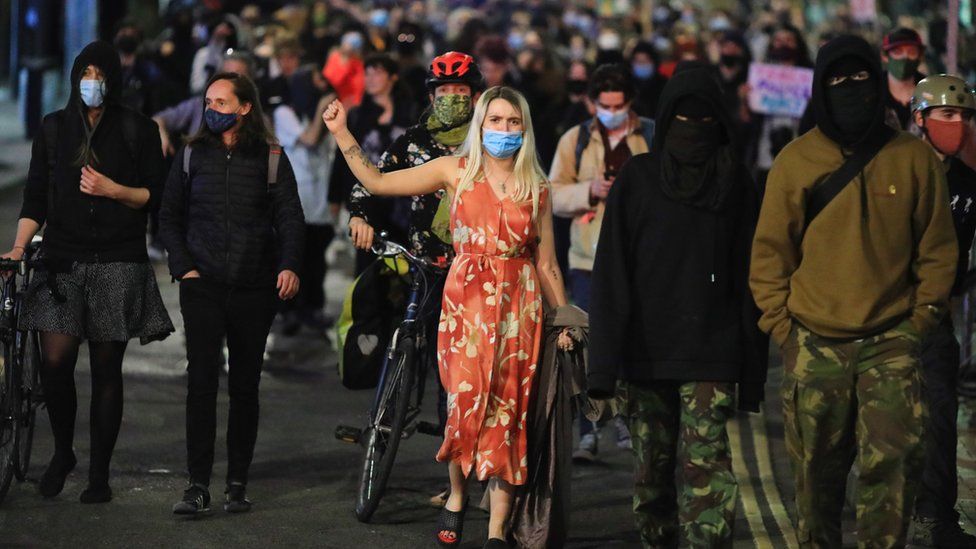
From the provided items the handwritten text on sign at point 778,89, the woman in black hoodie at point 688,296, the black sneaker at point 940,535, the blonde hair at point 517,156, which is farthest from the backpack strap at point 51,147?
the handwritten text on sign at point 778,89

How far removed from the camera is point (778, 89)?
18.3 metres

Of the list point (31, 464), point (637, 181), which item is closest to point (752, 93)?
point (31, 464)

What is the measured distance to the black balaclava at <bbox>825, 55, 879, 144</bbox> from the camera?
6.96 meters

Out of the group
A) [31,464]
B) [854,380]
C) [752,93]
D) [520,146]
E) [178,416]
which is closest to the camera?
[854,380]

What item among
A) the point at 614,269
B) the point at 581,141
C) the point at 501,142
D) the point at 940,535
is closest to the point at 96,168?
the point at 501,142

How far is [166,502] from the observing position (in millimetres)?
9094

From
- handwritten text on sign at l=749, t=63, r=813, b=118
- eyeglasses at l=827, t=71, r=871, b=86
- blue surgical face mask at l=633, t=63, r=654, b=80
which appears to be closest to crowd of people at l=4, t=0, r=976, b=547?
eyeglasses at l=827, t=71, r=871, b=86

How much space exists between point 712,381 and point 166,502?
3.04 meters

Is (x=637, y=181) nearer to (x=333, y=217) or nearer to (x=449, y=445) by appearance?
(x=449, y=445)

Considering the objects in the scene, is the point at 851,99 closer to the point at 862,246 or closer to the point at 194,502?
the point at 862,246

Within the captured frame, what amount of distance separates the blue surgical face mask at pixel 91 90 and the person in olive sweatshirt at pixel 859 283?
3382mm

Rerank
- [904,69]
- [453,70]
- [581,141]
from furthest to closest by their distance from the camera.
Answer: [904,69]
[581,141]
[453,70]

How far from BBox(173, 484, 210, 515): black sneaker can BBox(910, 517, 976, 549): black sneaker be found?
10.1 ft

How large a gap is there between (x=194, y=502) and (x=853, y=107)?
3.53 metres
